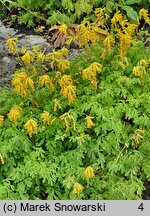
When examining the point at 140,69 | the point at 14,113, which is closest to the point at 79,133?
the point at 14,113

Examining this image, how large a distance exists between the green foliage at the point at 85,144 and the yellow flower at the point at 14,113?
11 cm

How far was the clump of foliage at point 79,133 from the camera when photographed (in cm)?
371

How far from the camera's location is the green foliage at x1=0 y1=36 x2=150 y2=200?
12.2ft

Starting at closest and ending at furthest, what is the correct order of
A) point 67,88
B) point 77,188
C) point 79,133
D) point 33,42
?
1. point 77,188
2. point 67,88
3. point 79,133
4. point 33,42

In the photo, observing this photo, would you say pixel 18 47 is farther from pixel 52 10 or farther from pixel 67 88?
pixel 67 88

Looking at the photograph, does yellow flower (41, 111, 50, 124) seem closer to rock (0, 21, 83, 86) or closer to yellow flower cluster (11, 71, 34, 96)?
yellow flower cluster (11, 71, 34, 96)

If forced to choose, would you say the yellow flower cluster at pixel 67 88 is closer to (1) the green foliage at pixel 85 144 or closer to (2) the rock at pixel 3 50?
(1) the green foliage at pixel 85 144

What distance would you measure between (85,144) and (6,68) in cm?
169

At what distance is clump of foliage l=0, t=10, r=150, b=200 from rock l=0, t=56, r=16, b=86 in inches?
29.4

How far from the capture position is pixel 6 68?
5.11 m

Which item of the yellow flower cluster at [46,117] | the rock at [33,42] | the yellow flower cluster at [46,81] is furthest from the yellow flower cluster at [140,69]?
the rock at [33,42]

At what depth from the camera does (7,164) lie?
381cm

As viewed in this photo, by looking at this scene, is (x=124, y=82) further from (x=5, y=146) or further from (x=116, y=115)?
(x=5, y=146)

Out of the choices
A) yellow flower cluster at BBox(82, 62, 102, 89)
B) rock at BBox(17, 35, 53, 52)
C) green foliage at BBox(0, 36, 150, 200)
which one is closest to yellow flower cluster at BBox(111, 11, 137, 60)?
green foliage at BBox(0, 36, 150, 200)
